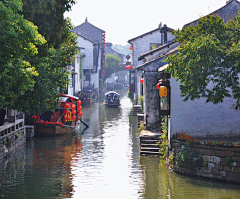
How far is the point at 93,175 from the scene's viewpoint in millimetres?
15430

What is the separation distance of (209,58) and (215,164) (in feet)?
12.9

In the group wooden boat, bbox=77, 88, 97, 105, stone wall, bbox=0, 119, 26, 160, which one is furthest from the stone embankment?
wooden boat, bbox=77, 88, 97, 105

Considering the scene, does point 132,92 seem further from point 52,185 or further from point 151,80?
point 52,185

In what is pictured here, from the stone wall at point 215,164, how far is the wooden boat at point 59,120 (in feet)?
41.1

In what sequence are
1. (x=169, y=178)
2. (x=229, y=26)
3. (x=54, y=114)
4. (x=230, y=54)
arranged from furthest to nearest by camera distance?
A: (x=54, y=114) → (x=169, y=178) → (x=229, y=26) → (x=230, y=54)

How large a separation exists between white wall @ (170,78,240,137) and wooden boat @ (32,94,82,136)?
1103 centimetres

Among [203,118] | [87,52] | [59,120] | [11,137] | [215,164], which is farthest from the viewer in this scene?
[87,52]

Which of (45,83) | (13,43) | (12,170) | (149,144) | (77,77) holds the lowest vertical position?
(12,170)

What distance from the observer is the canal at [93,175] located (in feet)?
42.4

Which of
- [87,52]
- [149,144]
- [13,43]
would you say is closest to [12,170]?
[149,144]

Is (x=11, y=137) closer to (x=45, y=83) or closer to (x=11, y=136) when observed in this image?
(x=11, y=136)

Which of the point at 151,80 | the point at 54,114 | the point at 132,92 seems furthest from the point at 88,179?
the point at 132,92

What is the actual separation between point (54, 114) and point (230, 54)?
649 inches

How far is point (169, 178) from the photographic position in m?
14.7
